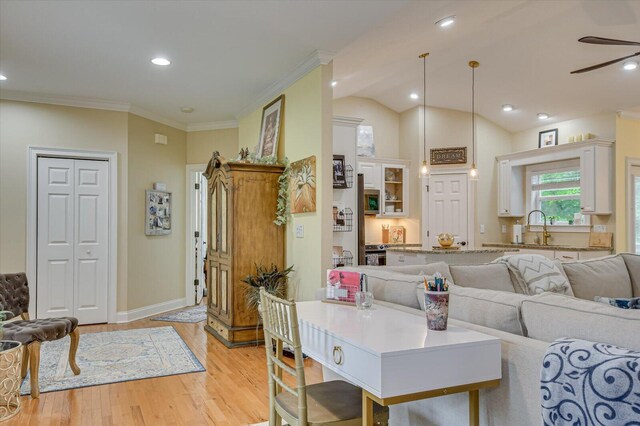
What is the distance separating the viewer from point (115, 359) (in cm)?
414

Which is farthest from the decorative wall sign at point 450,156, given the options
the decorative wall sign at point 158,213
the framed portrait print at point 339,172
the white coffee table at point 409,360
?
the white coffee table at point 409,360

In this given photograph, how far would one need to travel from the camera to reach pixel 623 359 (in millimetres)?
1164

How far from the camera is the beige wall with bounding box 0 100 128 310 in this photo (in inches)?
208

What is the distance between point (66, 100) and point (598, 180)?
6986 mm

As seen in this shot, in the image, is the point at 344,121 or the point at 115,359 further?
the point at 344,121

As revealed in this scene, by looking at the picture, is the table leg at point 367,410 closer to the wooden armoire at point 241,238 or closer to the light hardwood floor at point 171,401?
the light hardwood floor at point 171,401

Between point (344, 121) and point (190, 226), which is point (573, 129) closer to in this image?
point (344, 121)

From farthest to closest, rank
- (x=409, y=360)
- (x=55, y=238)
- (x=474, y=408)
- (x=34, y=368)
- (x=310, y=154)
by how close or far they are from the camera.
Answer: (x=55, y=238) < (x=310, y=154) < (x=34, y=368) < (x=474, y=408) < (x=409, y=360)

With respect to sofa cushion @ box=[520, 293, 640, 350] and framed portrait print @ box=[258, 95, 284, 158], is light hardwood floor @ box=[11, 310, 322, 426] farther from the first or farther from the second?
framed portrait print @ box=[258, 95, 284, 158]

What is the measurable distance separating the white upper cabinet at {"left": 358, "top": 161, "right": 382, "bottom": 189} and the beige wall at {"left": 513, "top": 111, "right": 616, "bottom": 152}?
2373 millimetres

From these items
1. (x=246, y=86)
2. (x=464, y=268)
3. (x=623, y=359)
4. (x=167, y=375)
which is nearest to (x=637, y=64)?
(x=464, y=268)

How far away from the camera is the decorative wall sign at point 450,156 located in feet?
24.1

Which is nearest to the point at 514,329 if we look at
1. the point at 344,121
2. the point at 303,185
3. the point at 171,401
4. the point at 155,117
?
the point at 171,401

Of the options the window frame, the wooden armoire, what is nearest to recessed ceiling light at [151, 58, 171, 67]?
the wooden armoire
